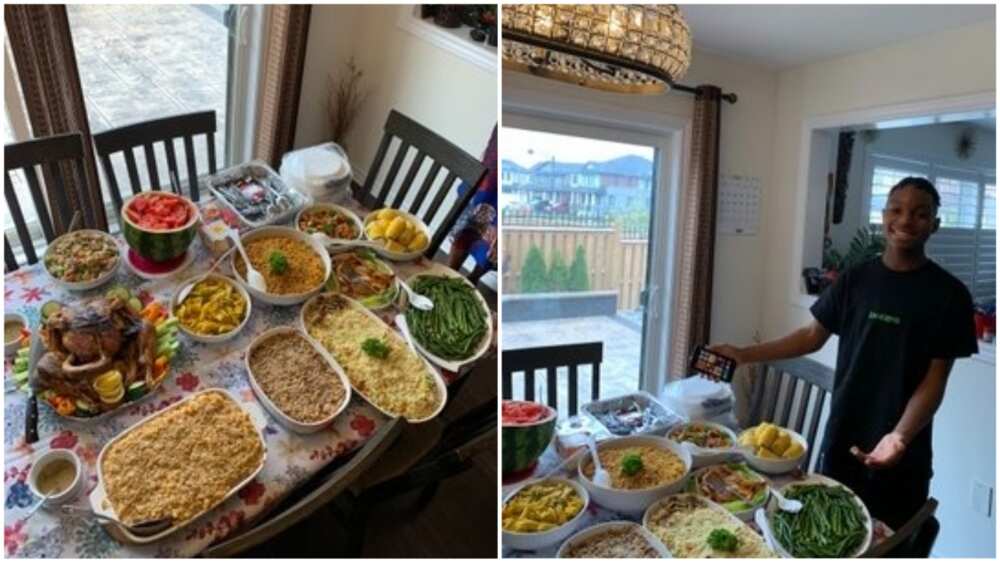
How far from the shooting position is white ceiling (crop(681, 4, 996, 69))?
1577mm

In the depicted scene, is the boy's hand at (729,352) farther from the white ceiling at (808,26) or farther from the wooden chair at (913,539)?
the white ceiling at (808,26)

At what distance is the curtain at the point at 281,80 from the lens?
275 centimetres

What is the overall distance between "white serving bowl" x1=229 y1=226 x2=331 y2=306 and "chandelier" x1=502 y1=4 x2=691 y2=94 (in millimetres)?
669

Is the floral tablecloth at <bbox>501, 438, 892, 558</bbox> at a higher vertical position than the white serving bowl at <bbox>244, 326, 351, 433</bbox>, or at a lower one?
lower

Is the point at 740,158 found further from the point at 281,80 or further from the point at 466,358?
the point at 281,80

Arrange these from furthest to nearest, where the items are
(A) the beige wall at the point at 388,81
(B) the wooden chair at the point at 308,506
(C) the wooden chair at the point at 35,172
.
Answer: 1. (A) the beige wall at the point at 388,81
2. (C) the wooden chair at the point at 35,172
3. (B) the wooden chair at the point at 308,506

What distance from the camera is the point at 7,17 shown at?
6.47 feet

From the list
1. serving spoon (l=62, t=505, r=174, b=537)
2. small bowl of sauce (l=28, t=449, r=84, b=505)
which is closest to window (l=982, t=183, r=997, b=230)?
serving spoon (l=62, t=505, r=174, b=537)

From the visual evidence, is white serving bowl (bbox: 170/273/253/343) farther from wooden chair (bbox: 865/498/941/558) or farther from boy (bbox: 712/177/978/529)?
wooden chair (bbox: 865/498/941/558)

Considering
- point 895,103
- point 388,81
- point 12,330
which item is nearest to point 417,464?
point 12,330

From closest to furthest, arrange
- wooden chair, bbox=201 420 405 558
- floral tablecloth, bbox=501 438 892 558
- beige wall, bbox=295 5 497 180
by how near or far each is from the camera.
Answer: wooden chair, bbox=201 420 405 558 → floral tablecloth, bbox=501 438 892 558 → beige wall, bbox=295 5 497 180

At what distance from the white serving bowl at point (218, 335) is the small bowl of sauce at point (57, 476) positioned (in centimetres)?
31

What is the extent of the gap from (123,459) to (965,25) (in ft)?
6.92

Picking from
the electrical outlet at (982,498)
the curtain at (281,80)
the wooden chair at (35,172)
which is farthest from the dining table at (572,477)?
the curtain at (281,80)
